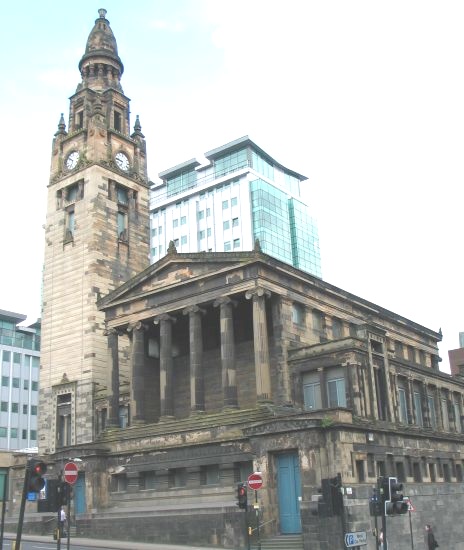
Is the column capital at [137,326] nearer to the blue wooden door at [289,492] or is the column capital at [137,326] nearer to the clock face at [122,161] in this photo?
the blue wooden door at [289,492]

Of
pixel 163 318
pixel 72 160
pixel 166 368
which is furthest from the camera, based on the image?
pixel 72 160

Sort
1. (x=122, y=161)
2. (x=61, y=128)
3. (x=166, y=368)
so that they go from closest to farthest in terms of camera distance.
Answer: (x=166, y=368) → (x=122, y=161) → (x=61, y=128)

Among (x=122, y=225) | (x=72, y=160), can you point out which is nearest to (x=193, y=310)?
(x=122, y=225)

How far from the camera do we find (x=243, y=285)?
4772 cm

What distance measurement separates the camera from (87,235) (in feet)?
209

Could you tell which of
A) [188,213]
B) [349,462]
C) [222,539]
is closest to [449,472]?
[349,462]

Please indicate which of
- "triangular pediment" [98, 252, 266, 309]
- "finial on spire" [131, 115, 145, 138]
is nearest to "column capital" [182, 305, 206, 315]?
"triangular pediment" [98, 252, 266, 309]

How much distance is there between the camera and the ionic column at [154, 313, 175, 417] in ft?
164

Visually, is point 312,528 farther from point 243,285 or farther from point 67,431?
point 67,431

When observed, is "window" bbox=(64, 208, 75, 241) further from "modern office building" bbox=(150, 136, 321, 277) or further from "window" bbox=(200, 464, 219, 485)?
"modern office building" bbox=(150, 136, 321, 277)

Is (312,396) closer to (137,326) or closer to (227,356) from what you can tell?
(227,356)

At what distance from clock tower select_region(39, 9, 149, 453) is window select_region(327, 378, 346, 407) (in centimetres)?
2167

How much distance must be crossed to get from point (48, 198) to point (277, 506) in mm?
42401

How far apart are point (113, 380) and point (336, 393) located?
18750 mm
